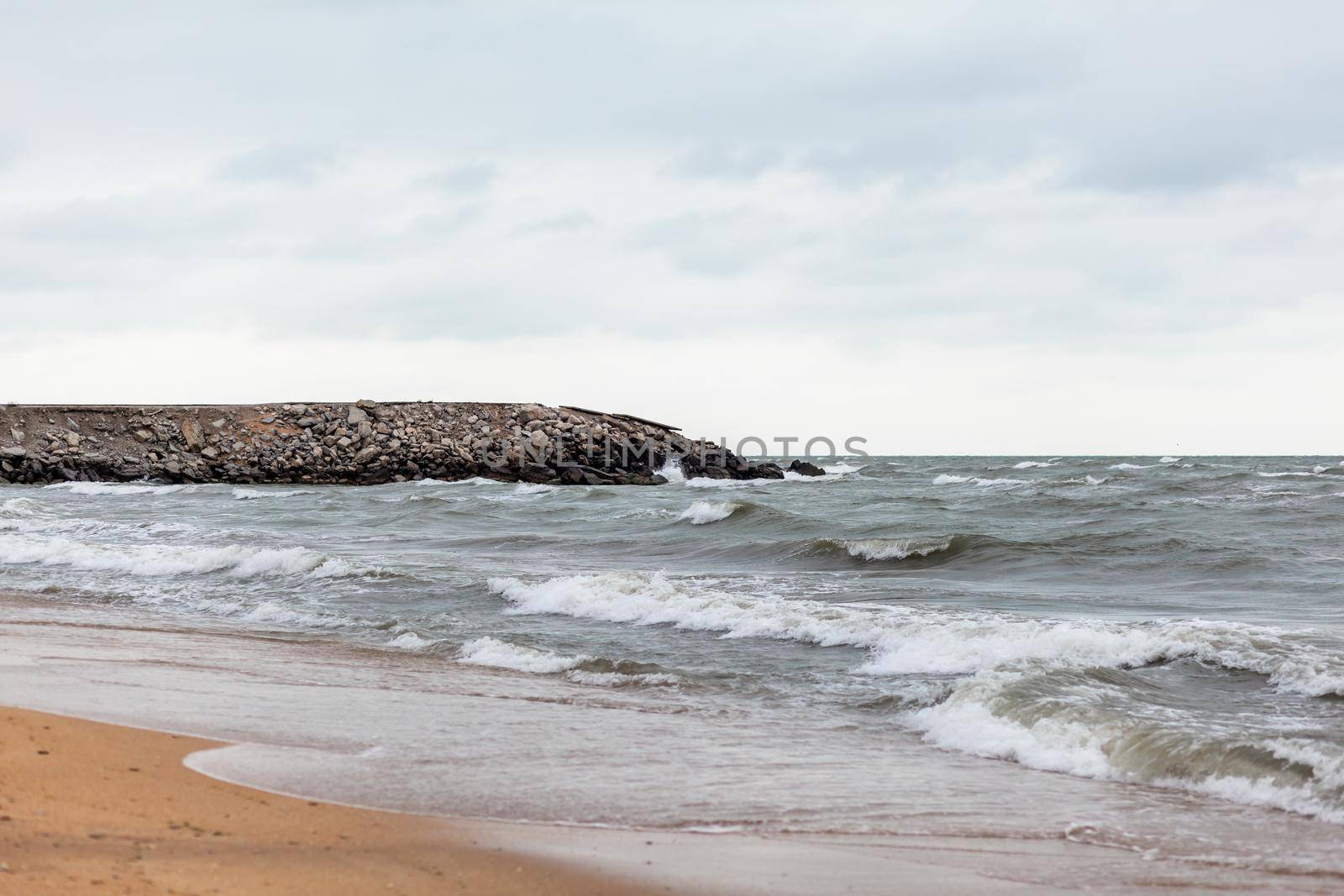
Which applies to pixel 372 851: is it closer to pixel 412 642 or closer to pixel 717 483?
pixel 412 642

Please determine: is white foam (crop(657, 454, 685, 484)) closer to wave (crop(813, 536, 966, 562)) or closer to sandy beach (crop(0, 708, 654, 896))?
wave (crop(813, 536, 966, 562))

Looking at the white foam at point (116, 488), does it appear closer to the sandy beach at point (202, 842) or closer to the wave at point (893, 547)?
the wave at point (893, 547)

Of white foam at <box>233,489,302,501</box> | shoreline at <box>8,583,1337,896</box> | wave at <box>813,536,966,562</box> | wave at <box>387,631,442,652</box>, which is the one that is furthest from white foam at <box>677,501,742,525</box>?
shoreline at <box>8,583,1337,896</box>

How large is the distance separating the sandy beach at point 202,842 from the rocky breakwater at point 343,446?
31530 millimetres

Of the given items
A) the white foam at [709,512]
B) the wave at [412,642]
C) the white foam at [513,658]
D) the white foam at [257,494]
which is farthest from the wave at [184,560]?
the white foam at [257,494]

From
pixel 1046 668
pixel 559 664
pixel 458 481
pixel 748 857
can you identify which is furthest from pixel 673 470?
pixel 748 857

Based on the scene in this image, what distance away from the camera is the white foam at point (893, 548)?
15.2m

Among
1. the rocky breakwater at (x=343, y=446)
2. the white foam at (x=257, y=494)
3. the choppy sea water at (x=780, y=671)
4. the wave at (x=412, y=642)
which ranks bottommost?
the wave at (x=412, y=642)

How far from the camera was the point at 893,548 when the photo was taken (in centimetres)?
1541

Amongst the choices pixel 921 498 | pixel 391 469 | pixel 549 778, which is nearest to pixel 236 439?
pixel 391 469

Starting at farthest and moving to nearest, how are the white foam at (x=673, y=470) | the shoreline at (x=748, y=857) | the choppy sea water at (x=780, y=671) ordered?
1. the white foam at (x=673, y=470)
2. the choppy sea water at (x=780, y=671)
3. the shoreline at (x=748, y=857)

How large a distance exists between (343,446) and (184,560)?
24062mm

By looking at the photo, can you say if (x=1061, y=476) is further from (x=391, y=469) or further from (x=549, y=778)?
(x=549, y=778)

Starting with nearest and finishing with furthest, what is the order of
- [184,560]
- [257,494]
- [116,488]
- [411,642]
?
[411,642] < [184,560] < [257,494] < [116,488]
